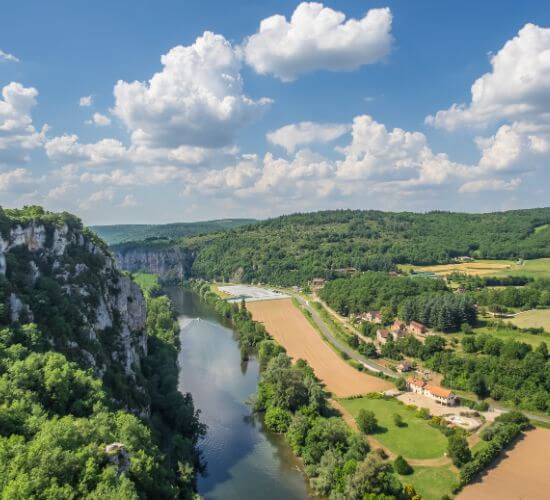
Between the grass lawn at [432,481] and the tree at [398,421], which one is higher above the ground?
the tree at [398,421]

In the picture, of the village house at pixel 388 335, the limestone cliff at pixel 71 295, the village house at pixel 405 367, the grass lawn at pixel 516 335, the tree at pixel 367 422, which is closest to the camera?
the limestone cliff at pixel 71 295

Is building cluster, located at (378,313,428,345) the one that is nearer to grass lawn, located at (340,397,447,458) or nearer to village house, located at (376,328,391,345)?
village house, located at (376,328,391,345)

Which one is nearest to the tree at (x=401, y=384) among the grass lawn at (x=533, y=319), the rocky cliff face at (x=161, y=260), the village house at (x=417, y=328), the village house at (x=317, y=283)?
the village house at (x=417, y=328)

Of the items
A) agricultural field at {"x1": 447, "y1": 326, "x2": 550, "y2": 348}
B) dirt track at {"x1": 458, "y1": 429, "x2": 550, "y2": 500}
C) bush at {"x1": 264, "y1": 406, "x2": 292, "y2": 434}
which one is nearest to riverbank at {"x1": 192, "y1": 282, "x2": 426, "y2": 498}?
bush at {"x1": 264, "y1": 406, "x2": 292, "y2": 434}

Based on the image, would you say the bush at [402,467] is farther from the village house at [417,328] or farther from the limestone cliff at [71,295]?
the village house at [417,328]

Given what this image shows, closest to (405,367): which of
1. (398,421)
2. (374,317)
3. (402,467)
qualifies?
(398,421)

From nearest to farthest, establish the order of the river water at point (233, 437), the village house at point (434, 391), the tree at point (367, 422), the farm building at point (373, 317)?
the river water at point (233, 437) < the tree at point (367, 422) < the village house at point (434, 391) < the farm building at point (373, 317)

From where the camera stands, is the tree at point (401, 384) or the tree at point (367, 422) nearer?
the tree at point (367, 422)
